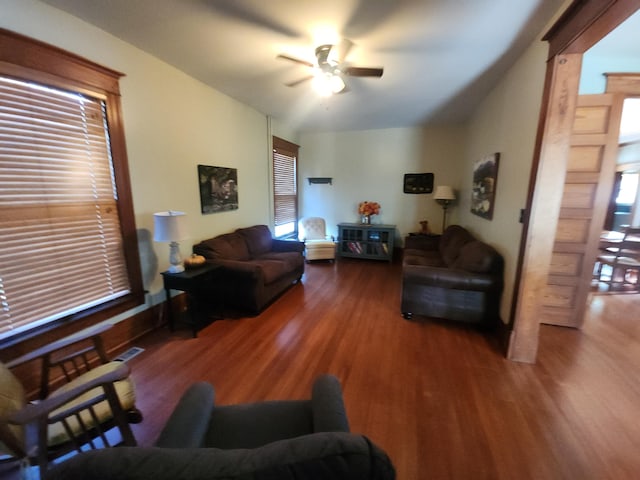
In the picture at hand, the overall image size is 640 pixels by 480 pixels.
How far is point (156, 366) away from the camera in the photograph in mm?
2098

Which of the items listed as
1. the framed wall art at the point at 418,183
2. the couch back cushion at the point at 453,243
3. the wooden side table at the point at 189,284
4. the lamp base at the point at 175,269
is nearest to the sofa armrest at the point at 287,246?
the wooden side table at the point at 189,284

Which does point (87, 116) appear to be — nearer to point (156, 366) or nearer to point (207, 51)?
point (207, 51)

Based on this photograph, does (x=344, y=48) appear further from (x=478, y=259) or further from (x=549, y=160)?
(x=478, y=259)

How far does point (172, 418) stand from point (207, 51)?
279 cm

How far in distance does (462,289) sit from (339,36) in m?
2.52

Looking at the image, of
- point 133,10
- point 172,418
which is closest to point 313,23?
point 133,10

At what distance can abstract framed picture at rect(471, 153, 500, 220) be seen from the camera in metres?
2.87

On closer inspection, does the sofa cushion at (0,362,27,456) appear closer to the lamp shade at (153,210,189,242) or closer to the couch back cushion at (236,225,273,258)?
the lamp shade at (153,210,189,242)

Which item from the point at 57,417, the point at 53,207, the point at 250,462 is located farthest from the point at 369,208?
Answer: the point at 250,462

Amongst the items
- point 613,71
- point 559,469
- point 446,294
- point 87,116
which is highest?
point 613,71

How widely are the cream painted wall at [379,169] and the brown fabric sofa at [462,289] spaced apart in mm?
2502

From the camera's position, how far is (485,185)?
10.3 ft

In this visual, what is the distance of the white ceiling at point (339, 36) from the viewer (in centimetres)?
177

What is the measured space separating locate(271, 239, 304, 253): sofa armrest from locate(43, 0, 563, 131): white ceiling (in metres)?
2.10
